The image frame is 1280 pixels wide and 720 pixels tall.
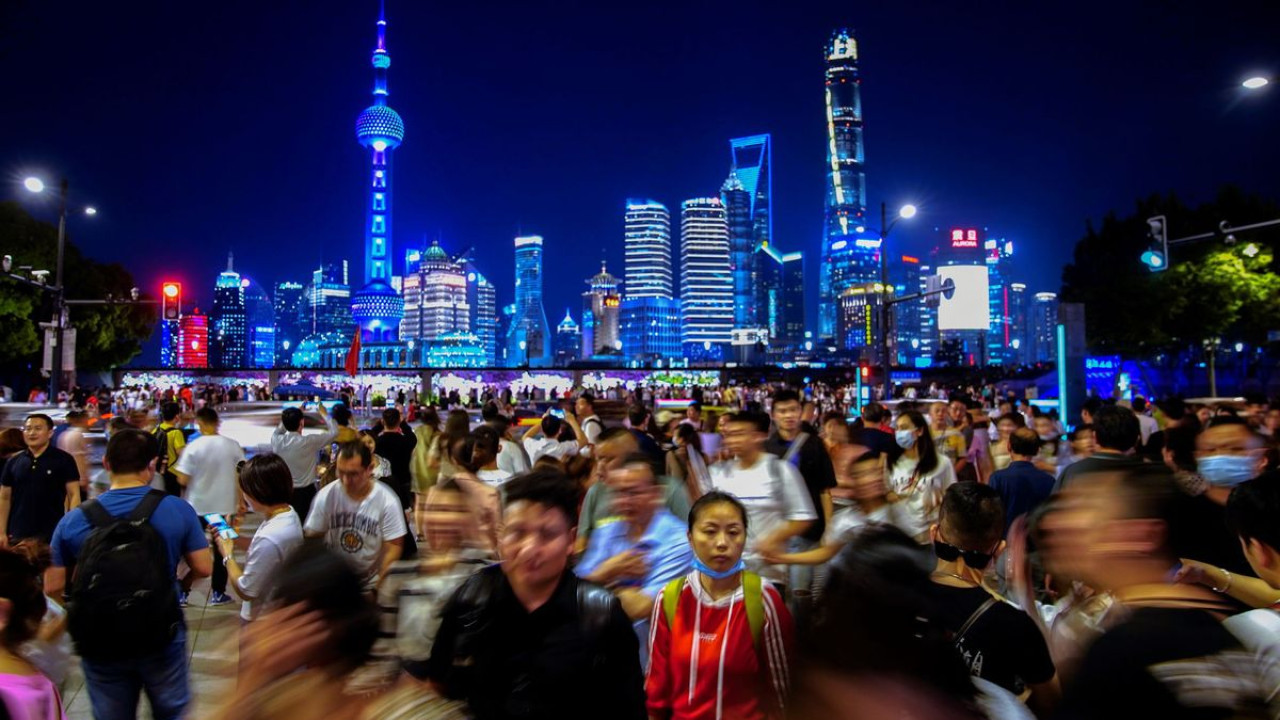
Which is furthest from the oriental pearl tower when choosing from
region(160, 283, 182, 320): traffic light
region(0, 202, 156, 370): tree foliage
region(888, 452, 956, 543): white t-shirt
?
region(888, 452, 956, 543): white t-shirt

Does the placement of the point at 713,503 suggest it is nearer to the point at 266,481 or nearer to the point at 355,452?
the point at 355,452

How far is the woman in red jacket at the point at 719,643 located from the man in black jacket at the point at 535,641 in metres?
0.63

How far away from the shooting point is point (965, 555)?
128 inches

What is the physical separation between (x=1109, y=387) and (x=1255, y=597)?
140ft

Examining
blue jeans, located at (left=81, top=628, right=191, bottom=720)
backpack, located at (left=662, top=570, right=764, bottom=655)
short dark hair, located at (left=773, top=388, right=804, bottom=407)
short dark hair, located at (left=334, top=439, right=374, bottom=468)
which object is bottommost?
blue jeans, located at (left=81, top=628, right=191, bottom=720)

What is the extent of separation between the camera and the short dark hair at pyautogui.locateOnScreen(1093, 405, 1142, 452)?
5688 millimetres

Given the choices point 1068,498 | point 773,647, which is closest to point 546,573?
point 773,647

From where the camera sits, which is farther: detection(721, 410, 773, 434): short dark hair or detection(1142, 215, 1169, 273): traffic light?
detection(1142, 215, 1169, 273): traffic light

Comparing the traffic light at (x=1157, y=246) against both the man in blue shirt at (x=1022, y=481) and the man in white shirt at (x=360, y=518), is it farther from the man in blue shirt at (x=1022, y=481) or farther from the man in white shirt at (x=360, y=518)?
the man in white shirt at (x=360, y=518)

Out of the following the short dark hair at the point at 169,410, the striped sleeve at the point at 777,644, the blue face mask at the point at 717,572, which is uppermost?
the short dark hair at the point at 169,410

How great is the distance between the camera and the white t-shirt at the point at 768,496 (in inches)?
199

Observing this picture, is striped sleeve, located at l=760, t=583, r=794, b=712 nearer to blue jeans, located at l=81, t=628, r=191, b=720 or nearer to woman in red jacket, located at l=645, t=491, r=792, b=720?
woman in red jacket, located at l=645, t=491, r=792, b=720

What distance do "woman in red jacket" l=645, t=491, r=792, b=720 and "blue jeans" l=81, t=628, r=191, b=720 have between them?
94.1 inches

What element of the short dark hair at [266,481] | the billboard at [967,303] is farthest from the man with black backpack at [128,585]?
the billboard at [967,303]
